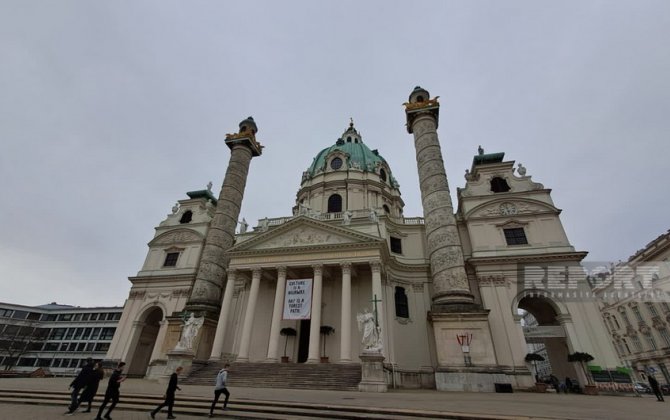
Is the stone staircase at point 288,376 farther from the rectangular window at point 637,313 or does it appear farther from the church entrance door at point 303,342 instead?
the rectangular window at point 637,313

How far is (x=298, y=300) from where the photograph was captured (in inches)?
731

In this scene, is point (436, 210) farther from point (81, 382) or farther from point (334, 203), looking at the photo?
point (81, 382)

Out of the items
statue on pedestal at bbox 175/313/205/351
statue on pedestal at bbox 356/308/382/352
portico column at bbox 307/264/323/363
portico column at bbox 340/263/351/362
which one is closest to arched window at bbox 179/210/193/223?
statue on pedestal at bbox 175/313/205/351

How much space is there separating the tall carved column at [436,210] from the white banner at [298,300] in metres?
7.37

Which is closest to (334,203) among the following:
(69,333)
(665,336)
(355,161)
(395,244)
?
(355,161)

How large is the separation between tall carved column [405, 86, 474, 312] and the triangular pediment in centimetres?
562

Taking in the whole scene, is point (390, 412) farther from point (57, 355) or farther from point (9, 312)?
point (9, 312)

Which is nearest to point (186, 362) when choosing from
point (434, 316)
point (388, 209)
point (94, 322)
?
point (434, 316)

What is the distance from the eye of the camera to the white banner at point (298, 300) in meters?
18.1

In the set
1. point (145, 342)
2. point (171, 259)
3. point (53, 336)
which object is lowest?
point (145, 342)

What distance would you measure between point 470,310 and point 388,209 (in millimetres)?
16063

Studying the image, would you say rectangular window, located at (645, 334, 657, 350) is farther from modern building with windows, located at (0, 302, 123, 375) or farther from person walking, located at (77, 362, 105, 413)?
modern building with windows, located at (0, 302, 123, 375)

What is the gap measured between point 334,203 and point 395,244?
871cm

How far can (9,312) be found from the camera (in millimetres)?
50906
